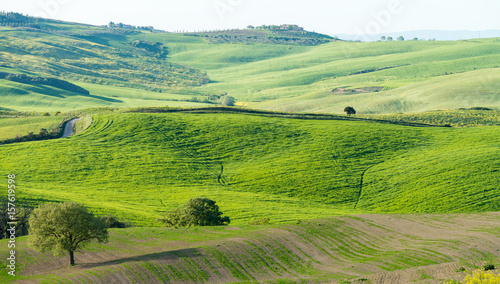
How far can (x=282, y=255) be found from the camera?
149ft

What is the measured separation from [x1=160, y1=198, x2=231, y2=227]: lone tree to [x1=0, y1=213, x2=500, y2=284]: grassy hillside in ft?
13.6

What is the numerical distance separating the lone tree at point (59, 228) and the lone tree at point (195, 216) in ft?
56.1

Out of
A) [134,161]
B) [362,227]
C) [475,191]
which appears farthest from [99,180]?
[475,191]

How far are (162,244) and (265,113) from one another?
7812 cm

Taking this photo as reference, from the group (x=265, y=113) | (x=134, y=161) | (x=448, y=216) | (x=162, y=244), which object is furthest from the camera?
(x=265, y=113)

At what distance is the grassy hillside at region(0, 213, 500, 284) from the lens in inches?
1537

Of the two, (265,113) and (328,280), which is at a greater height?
(265,113)

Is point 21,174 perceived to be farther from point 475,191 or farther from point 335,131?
point 475,191

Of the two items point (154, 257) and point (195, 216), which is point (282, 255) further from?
point (195, 216)

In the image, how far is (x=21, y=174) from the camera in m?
81.6

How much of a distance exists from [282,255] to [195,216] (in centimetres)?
1651

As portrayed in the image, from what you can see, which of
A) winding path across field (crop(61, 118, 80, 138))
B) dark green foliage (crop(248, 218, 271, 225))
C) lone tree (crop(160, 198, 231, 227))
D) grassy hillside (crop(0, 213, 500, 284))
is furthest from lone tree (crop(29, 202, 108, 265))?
winding path across field (crop(61, 118, 80, 138))

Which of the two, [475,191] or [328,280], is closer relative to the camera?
[328,280]

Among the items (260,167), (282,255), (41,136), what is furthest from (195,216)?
(41,136)
